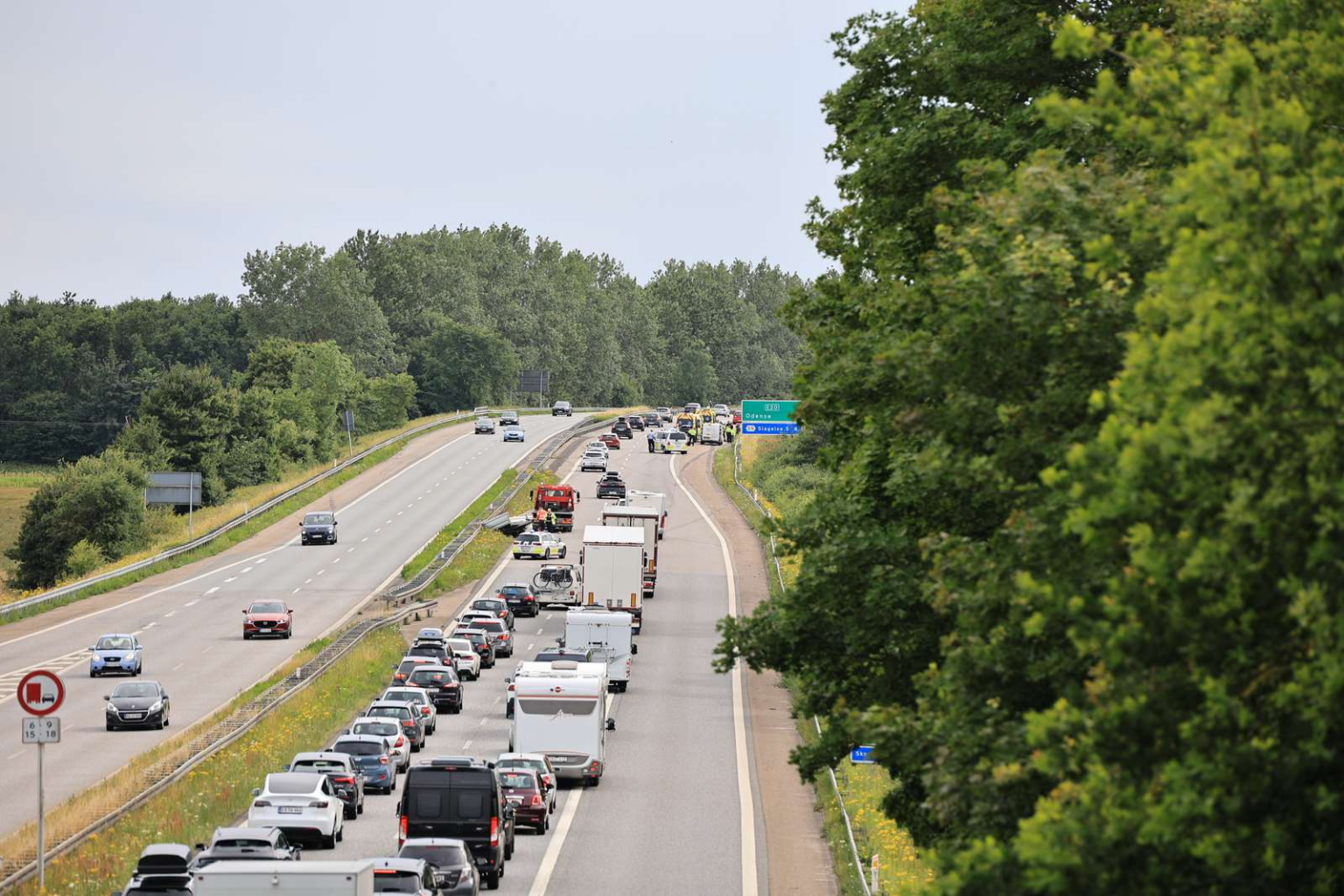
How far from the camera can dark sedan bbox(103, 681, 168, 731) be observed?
4947cm

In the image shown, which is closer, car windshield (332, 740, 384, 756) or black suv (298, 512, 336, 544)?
car windshield (332, 740, 384, 756)

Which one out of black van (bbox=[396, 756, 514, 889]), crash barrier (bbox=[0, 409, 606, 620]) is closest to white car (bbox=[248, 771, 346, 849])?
black van (bbox=[396, 756, 514, 889])

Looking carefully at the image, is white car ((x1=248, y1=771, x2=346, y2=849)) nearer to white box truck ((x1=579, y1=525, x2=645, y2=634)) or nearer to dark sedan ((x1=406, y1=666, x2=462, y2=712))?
dark sedan ((x1=406, y1=666, x2=462, y2=712))

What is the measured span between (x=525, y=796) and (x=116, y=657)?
2591 cm

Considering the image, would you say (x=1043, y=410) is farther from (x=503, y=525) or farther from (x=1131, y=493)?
(x=503, y=525)

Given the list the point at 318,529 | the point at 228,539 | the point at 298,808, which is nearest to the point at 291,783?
the point at 298,808

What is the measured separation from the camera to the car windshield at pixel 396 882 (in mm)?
24734

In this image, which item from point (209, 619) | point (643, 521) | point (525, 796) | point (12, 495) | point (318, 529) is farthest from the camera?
point (12, 495)

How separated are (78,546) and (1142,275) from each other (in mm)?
93489

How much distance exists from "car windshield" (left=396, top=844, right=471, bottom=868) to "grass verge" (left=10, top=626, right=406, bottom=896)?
4979 millimetres

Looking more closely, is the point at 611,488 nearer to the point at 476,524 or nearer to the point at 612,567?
the point at 476,524

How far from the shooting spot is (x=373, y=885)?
24625 mm

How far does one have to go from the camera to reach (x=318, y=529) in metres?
94.8

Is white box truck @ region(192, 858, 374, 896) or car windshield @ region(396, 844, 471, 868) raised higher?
white box truck @ region(192, 858, 374, 896)
